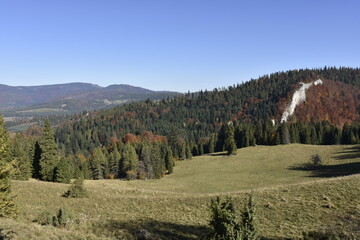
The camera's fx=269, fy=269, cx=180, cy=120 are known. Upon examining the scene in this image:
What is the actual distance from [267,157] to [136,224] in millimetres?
69291

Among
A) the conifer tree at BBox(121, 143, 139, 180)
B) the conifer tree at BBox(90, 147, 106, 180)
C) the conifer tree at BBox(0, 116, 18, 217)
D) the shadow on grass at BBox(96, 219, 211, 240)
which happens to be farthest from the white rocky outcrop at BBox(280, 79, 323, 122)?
the conifer tree at BBox(0, 116, 18, 217)

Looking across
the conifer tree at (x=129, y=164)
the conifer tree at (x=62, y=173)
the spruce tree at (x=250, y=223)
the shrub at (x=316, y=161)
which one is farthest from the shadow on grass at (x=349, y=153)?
the spruce tree at (x=250, y=223)

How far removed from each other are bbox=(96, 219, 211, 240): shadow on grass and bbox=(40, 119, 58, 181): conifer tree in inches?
1414

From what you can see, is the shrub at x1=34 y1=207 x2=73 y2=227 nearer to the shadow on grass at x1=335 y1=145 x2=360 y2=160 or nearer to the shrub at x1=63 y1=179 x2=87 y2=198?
the shrub at x1=63 y1=179 x2=87 y2=198

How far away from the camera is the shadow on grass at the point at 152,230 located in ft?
68.4

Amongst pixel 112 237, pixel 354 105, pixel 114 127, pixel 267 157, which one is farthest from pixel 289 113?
pixel 112 237

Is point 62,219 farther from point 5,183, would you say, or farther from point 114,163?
point 114,163

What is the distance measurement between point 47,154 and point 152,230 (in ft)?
132

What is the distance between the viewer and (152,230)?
22.2m

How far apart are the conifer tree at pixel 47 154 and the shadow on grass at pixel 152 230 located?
35920 mm

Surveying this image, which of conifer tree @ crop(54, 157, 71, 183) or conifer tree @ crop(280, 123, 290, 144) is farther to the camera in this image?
conifer tree @ crop(280, 123, 290, 144)

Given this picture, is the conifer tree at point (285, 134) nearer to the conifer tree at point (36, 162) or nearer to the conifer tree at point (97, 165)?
the conifer tree at point (97, 165)

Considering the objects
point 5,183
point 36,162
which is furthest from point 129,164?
point 5,183

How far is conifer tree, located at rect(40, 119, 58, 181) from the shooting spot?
5341 cm
